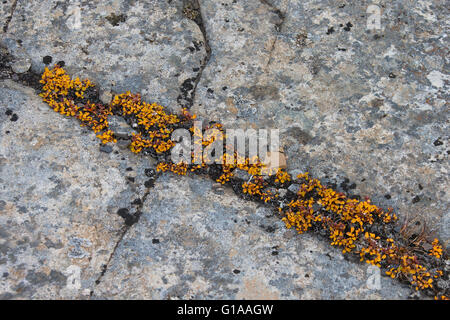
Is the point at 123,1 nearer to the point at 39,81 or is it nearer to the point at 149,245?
the point at 39,81

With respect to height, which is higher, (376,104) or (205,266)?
(376,104)

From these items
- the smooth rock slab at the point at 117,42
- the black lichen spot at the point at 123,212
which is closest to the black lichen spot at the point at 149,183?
the black lichen spot at the point at 123,212

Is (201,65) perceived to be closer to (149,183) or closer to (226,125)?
(226,125)

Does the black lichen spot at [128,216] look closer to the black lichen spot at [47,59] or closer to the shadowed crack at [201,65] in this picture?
the shadowed crack at [201,65]

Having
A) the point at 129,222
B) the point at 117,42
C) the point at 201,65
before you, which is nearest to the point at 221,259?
the point at 129,222

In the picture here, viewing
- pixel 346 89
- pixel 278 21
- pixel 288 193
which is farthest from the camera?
pixel 278 21
